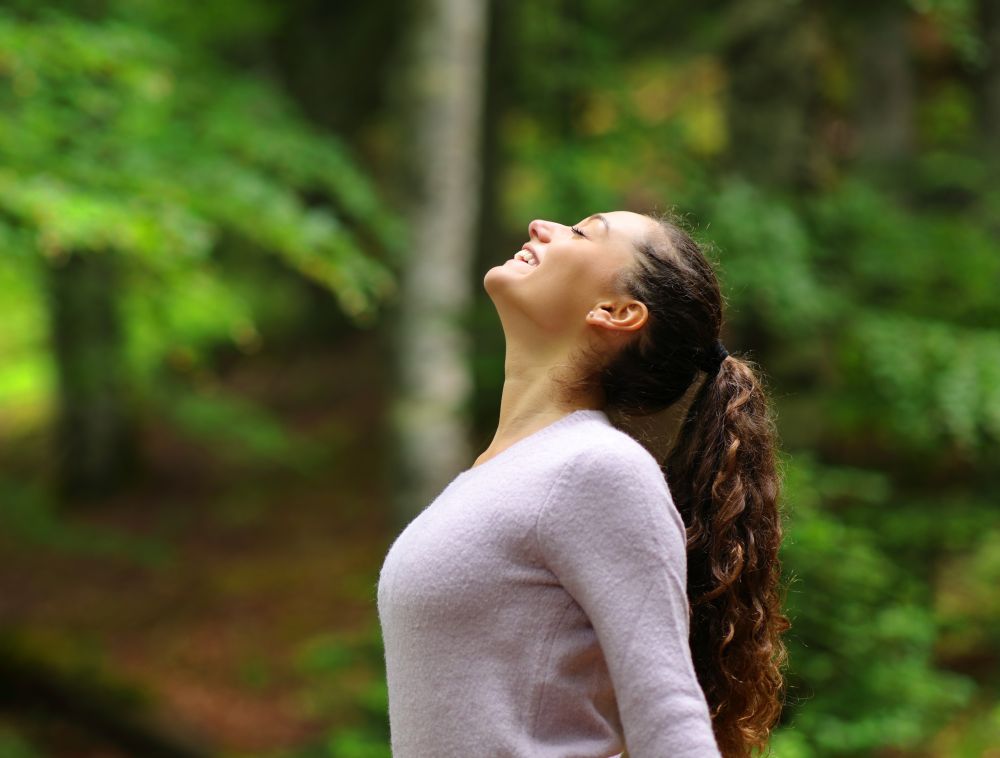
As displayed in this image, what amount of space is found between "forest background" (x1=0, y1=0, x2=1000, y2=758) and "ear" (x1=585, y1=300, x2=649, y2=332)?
558 mm

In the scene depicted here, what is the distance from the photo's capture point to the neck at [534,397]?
177 centimetres

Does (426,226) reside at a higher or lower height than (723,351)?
lower

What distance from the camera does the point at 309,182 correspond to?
23.3ft

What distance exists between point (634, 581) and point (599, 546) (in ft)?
0.22

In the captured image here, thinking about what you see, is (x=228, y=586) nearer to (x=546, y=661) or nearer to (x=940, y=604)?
(x=940, y=604)

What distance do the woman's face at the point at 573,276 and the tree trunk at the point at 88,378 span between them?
246 inches

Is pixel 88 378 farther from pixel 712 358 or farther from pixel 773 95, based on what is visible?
pixel 712 358

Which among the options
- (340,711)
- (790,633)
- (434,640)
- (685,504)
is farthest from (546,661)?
(340,711)

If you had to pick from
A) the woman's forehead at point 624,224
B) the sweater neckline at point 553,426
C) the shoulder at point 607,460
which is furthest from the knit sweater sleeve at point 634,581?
the woman's forehead at point 624,224

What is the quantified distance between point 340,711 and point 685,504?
426 cm

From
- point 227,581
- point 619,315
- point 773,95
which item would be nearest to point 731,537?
point 619,315

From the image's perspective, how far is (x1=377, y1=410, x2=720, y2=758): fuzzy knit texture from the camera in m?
1.51

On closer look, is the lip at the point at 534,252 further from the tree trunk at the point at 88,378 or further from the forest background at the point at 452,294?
the tree trunk at the point at 88,378

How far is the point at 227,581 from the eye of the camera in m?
10.7
